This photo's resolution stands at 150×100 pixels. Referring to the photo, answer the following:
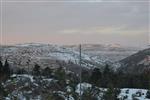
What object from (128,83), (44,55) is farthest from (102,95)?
(44,55)

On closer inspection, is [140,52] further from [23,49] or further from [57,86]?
[57,86]

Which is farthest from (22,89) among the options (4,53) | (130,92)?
(4,53)

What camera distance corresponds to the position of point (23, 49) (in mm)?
196750

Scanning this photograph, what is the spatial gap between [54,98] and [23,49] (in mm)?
173360

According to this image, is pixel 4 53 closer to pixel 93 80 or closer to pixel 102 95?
pixel 93 80

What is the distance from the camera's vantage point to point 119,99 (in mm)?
30812

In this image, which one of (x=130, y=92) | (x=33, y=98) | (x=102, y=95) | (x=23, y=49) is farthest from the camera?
(x=23, y=49)

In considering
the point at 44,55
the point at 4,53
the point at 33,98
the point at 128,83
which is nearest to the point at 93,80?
the point at 128,83

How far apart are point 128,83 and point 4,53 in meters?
134

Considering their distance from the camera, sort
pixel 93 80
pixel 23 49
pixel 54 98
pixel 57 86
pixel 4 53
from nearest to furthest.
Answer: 1. pixel 54 98
2. pixel 57 86
3. pixel 93 80
4. pixel 4 53
5. pixel 23 49

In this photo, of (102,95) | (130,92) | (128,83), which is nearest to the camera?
(102,95)

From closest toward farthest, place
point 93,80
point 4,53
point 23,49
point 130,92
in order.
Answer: point 130,92
point 93,80
point 4,53
point 23,49

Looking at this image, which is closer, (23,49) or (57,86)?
(57,86)

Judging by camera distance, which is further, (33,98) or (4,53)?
(4,53)
